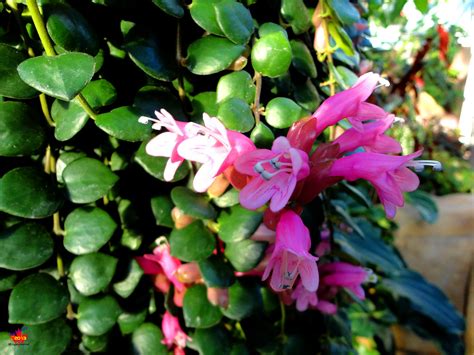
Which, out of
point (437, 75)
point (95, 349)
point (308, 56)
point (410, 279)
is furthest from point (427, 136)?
point (95, 349)

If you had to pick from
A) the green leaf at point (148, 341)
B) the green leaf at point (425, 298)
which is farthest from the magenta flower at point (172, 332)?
the green leaf at point (425, 298)

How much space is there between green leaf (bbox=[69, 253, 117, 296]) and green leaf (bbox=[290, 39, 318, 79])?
29 cm

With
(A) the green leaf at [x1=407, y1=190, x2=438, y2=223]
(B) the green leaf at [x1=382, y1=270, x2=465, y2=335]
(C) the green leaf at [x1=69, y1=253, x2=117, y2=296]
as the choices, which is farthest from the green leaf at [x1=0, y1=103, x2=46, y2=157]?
(A) the green leaf at [x1=407, y1=190, x2=438, y2=223]

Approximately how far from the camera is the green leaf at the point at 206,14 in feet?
1.32

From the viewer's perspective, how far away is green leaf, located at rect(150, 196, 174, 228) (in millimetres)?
486

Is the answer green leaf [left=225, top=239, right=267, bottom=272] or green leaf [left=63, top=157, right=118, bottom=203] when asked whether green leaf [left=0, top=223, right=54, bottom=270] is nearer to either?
green leaf [left=63, top=157, right=118, bottom=203]

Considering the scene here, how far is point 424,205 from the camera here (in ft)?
5.60

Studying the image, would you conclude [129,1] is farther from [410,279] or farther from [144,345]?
[410,279]

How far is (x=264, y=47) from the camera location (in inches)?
15.8

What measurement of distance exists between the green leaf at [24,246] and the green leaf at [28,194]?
0.13ft

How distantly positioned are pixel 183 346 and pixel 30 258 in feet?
0.68

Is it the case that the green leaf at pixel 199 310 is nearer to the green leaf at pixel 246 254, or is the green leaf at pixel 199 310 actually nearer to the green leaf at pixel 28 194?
the green leaf at pixel 246 254

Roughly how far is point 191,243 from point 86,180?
124 mm

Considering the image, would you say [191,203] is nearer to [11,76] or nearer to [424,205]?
[11,76]
